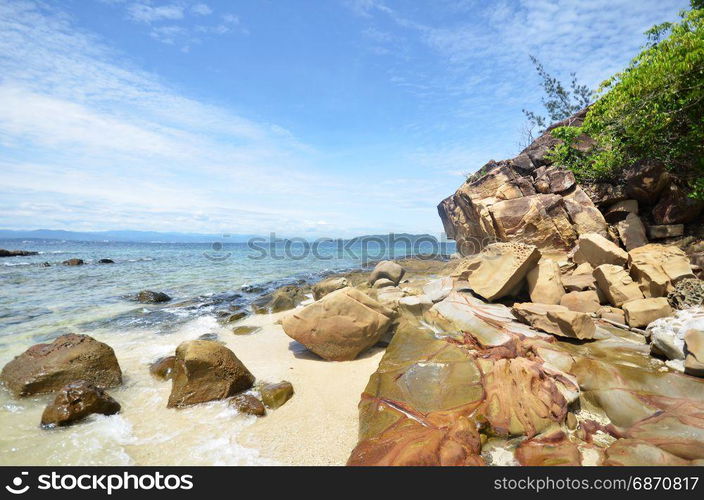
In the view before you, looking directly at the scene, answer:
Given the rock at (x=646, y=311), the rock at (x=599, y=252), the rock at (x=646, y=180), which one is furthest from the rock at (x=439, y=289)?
the rock at (x=646, y=180)

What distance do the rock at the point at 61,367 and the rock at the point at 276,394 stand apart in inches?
118

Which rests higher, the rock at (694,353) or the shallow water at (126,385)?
the rock at (694,353)

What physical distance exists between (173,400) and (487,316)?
629 cm

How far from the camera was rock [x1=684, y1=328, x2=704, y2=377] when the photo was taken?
434cm

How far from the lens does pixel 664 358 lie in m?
5.07

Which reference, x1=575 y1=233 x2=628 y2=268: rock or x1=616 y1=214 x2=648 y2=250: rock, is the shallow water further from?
x1=616 y1=214 x2=648 y2=250: rock

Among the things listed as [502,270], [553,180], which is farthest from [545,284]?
[553,180]

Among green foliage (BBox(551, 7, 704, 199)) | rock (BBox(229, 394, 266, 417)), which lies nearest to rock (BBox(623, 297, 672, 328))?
green foliage (BBox(551, 7, 704, 199))

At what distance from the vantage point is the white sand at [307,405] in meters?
3.96

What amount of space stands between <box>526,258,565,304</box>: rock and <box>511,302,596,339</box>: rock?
1133mm

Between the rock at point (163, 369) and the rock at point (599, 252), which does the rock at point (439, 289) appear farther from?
the rock at point (163, 369)

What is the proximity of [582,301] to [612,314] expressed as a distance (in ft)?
2.54
